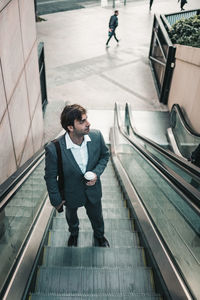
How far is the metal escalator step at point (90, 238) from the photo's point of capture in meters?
3.41

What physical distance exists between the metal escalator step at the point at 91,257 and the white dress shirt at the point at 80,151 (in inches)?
38.9

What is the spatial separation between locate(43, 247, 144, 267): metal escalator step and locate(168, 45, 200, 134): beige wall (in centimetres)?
464

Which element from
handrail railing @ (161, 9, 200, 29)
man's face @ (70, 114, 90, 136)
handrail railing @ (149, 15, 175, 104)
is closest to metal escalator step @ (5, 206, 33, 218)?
man's face @ (70, 114, 90, 136)

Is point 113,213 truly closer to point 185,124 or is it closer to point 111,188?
point 111,188

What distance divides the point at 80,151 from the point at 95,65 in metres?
10.3

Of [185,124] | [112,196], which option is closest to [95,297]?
[112,196]

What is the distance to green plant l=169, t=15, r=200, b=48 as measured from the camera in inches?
364

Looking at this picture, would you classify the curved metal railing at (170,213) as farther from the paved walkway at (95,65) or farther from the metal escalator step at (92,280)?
the paved walkway at (95,65)

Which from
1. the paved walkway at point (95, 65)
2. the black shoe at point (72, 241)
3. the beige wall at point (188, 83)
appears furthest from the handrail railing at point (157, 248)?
the paved walkway at point (95, 65)

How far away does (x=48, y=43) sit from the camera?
14.2m

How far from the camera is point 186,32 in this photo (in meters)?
9.68

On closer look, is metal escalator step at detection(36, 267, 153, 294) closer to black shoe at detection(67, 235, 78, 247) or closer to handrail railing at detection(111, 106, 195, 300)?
handrail railing at detection(111, 106, 195, 300)

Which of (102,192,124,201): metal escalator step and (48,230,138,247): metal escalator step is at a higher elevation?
(48,230,138,247): metal escalator step

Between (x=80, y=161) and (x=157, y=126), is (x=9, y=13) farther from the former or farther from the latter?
(x=157, y=126)
